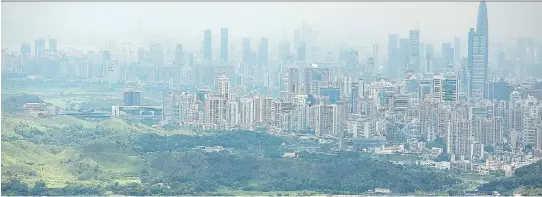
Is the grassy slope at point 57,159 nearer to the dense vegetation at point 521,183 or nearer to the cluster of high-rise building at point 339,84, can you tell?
the cluster of high-rise building at point 339,84

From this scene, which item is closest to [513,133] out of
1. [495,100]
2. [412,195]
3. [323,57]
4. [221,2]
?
[495,100]

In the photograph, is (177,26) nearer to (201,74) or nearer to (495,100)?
(201,74)

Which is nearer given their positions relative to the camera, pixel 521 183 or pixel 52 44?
pixel 521 183

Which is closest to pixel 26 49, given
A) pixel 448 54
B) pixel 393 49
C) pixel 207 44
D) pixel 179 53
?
pixel 179 53

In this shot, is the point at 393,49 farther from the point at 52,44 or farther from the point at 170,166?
the point at 52,44

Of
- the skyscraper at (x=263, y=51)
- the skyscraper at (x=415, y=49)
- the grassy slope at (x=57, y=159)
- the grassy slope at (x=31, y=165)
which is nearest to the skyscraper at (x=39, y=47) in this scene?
the grassy slope at (x=57, y=159)

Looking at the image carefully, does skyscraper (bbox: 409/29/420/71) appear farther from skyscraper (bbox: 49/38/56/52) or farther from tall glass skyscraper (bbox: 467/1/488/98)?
skyscraper (bbox: 49/38/56/52)
